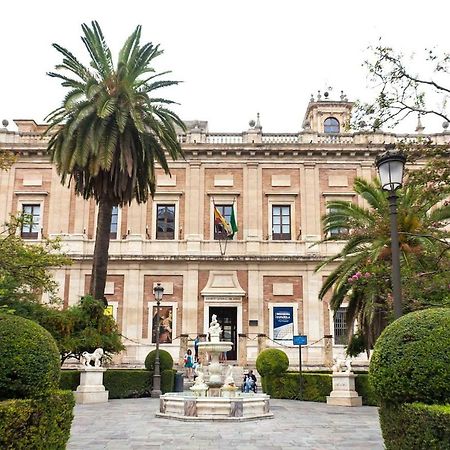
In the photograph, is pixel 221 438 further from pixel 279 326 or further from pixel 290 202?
pixel 290 202

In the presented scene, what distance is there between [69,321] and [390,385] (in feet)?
48.3

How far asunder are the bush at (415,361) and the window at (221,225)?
77.3 ft

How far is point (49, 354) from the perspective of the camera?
6238 millimetres

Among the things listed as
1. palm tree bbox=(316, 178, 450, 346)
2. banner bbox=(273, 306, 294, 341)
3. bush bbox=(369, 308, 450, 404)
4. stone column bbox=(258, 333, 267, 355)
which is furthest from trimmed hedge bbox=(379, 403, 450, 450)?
banner bbox=(273, 306, 294, 341)

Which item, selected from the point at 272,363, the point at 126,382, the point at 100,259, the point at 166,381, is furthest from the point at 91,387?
the point at 272,363

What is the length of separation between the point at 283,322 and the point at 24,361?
2413 cm

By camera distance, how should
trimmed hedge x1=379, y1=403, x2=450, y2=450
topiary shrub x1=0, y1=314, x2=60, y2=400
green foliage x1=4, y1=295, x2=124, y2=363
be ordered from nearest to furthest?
1. trimmed hedge x1=379, y1=403, x2=450, y2=450
2. topiary shrub x1=0, y1=314, x2=60, y2=400
3. green foliage x1=4, y1=295, x2=124, y2=363

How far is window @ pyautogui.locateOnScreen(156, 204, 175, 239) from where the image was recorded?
30.6 meters

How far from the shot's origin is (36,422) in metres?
6.00

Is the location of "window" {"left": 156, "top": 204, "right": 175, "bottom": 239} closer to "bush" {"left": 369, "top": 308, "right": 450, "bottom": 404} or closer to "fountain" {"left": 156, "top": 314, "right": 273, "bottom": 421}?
"fountain" {"left": 156, "top": 314, "right": 273, "bottom": 421}

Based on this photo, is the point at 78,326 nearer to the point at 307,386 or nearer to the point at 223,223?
the point at 307,386

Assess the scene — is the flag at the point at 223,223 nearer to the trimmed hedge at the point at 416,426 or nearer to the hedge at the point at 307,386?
the hedge at the point at 307,386

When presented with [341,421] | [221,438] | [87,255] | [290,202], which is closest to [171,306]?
[87,255]

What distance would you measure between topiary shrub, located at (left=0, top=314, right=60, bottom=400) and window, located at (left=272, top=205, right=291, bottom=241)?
24.8m
